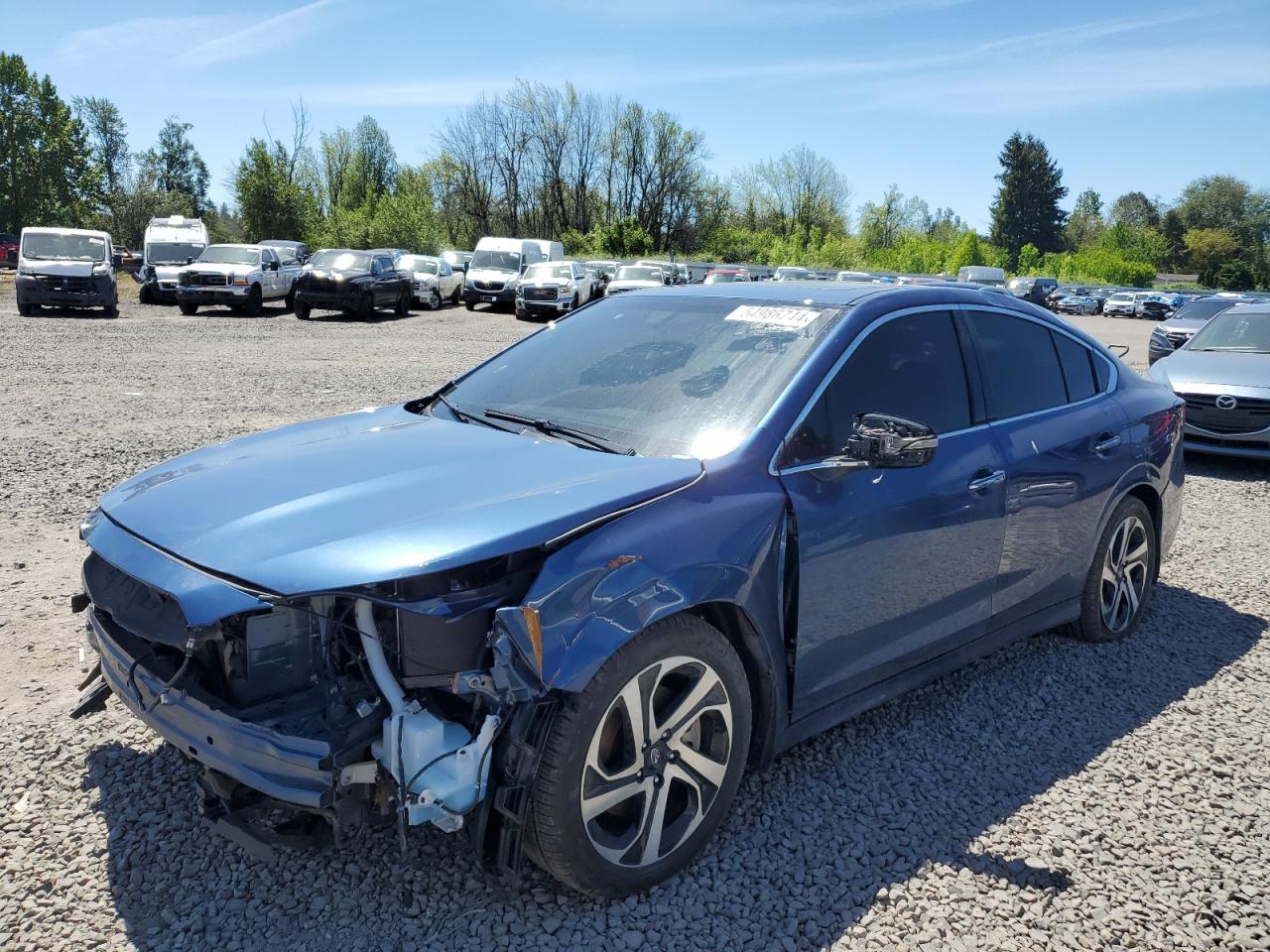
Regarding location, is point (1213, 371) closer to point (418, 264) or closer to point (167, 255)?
point (418, 264)

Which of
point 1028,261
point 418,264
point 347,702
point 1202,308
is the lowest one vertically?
point 347,702

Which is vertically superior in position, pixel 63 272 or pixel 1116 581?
pixel 63 272

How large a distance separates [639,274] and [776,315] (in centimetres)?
2792

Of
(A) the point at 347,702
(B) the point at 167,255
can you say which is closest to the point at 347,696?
(A) the point at 347,702

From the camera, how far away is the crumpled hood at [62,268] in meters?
21.8

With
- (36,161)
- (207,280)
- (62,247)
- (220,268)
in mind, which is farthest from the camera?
(36,161)

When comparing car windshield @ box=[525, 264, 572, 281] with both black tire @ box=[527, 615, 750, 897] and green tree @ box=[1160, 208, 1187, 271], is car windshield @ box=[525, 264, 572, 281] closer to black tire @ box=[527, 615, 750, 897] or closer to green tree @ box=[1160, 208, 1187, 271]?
black tire @ box=[527, 615, 750, 897]

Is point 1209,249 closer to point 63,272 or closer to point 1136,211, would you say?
point 1136,211

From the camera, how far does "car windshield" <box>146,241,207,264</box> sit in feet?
90.5

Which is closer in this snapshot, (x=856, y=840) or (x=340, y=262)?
(x=856, y=840)

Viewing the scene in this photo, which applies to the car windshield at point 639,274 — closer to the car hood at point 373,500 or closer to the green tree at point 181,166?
the car hood at point 373,500

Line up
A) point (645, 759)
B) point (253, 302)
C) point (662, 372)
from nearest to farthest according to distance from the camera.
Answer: point (645, 759) < point (662, 372) < point (253, 302)

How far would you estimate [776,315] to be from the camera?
3494 millimetres

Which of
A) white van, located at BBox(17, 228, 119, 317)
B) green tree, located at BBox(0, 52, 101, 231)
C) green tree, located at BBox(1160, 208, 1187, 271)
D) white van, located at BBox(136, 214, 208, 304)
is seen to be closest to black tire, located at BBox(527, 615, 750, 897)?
white van, located at BBox(17, 228, 119, 317)
